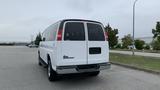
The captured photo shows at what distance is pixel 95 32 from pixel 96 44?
47 centimetres

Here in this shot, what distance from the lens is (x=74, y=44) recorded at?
6.25 meters

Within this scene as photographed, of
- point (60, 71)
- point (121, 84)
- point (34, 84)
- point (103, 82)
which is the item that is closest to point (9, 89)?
point (34, 84)

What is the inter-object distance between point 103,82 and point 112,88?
0.87 m

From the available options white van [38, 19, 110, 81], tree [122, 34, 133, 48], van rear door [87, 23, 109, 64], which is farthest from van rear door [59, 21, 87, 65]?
tree [122, 34, 133, 48]

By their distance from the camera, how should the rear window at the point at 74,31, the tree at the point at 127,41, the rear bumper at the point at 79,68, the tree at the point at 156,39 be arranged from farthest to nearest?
the tree at the point at 127,41 < the tree at the point at 156,39 < the rear window at the point at 74,31 < the rear bumper at the point at 79,68

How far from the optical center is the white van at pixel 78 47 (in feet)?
19.9

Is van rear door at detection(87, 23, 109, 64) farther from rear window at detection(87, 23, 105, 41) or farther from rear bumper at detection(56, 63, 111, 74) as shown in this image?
rear bumper at detection(56, 63, 111, 74)

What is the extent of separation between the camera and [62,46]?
6.04 meters

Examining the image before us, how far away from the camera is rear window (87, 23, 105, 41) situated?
6.65 meters

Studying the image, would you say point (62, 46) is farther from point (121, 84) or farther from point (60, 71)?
point (121, 84)

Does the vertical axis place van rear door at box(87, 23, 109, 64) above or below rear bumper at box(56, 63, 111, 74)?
above

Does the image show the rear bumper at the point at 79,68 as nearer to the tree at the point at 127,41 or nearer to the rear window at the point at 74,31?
the rear window at the point at 74,31

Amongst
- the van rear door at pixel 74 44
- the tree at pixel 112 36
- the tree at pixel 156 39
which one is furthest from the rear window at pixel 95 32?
the tree at pixel 112 36

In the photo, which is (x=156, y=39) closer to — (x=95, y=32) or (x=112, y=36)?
(x=112, y=36)
